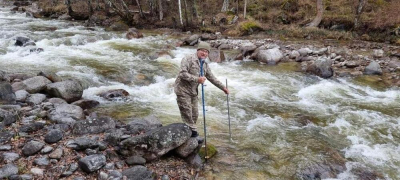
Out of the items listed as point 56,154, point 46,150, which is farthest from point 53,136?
point 56,154

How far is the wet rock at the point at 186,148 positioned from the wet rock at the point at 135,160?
0.84 metres

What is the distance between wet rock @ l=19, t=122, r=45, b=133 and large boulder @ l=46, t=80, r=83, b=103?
9.83 feet

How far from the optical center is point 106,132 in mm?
7328

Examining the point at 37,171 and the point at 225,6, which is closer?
the point at 37,171

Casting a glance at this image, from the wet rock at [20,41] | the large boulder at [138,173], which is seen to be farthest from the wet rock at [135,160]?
the wet rock at [20,41]

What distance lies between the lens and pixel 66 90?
1041cm

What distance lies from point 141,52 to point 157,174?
1416 cm

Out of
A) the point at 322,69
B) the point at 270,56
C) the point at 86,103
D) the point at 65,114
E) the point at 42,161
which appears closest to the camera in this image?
the point at 42,161

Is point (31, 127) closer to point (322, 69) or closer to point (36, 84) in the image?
point (36, 84)

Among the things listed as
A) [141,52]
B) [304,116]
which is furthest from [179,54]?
[304,116]

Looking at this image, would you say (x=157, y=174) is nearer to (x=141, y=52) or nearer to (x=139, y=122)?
(x=139, y=122)

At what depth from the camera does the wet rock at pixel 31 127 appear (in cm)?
699

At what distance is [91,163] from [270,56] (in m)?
14.1

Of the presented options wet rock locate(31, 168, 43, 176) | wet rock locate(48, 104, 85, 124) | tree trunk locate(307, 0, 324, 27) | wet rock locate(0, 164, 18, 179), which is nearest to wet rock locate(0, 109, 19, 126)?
wet rock locate(48, 104, 85, 124)
